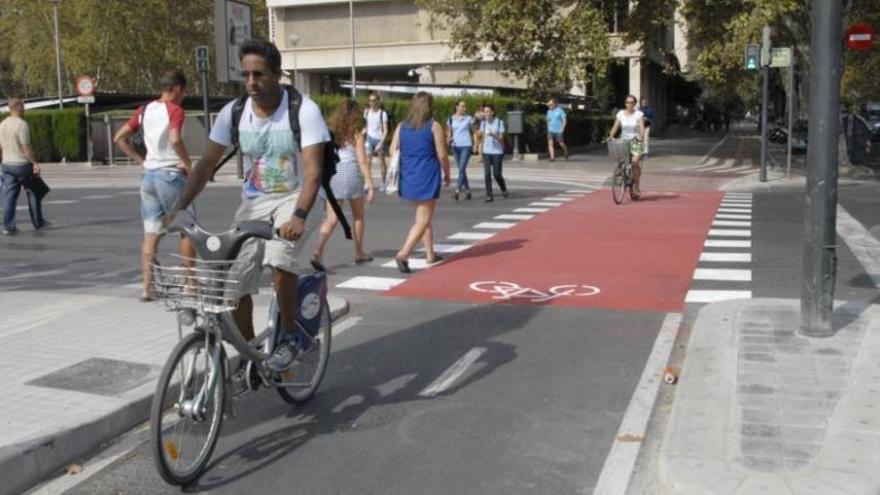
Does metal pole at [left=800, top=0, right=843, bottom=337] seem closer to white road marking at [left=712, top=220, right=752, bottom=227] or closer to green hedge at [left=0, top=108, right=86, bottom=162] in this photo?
white road marking at [left=712, top=220, right=752, bottom=227]

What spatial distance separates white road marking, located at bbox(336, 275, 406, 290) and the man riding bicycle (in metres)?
3.95

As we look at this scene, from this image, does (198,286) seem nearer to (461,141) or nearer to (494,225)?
(494,225)

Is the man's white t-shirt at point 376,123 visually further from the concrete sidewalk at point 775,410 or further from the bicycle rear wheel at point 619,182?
the concrete sidewalk at point 775,410

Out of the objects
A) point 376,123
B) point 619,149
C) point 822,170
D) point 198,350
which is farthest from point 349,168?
point 376,123

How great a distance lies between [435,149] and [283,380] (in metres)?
5.06

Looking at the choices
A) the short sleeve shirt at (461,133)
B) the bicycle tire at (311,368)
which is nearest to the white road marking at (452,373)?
the bicycle tire at (311,368)

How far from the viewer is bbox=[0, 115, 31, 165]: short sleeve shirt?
1332 cm

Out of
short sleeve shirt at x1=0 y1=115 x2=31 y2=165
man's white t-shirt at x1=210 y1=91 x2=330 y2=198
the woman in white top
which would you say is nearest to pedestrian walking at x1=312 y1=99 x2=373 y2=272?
man's white t-shirt at x1=210 y1=91 x2=330 y2=198

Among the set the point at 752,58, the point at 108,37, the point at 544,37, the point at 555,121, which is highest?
the point at 108,37

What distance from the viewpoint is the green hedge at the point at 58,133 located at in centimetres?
3450

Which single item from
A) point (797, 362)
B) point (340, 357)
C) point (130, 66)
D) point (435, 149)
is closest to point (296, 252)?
point (340, 357)

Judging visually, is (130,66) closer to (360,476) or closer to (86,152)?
(86,152)

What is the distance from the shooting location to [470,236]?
12.5 meters

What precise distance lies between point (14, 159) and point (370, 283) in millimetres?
7091
